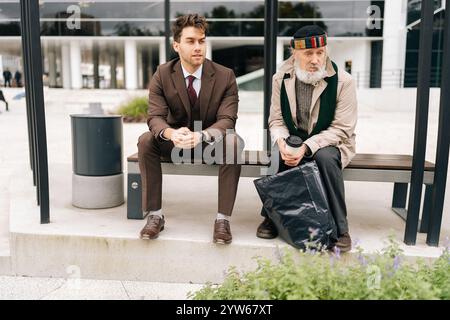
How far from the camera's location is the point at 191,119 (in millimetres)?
3344

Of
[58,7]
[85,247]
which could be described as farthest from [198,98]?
[58,7]

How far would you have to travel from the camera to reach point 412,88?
2094 centimetres

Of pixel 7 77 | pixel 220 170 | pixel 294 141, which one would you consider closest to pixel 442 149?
pixel 294 141

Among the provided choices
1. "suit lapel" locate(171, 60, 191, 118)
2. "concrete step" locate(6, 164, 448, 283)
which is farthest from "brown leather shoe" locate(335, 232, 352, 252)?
"suit lapel" locate(171, 60, 191, 118)

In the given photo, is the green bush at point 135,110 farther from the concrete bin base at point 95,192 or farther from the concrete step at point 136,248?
the concrete step at point 136,248

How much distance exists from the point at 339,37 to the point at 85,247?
21.2 meters

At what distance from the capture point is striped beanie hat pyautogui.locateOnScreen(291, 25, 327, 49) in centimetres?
296

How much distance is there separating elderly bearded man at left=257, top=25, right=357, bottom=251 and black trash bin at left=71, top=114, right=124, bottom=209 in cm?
135

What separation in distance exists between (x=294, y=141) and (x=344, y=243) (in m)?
0.70

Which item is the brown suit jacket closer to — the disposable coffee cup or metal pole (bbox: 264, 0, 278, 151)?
the disposable coffee cup

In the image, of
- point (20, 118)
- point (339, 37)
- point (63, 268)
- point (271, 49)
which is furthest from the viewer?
point (339, 37)

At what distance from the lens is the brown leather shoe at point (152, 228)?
121 inches

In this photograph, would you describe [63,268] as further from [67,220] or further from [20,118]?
[20,118]

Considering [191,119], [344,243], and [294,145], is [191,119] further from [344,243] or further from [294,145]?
[344,243]
